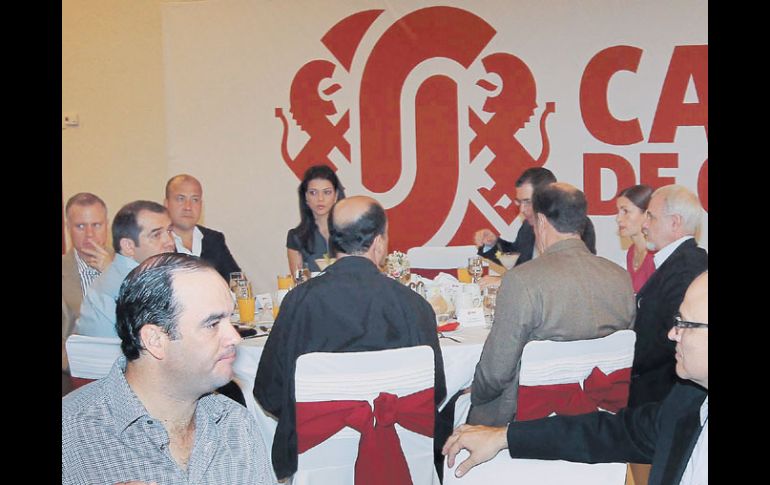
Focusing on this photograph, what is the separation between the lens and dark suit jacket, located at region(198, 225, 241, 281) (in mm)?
5227

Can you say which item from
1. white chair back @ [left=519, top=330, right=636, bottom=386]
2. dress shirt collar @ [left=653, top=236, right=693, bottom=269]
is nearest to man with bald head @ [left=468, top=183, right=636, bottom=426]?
white chair back @ [left=519, top=330, right=636, bottom=386]

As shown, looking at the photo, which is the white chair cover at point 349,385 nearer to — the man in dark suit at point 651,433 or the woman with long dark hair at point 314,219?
the man in dark suit at point 651,433

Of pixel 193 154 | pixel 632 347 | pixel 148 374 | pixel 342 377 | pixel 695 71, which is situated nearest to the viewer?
pixel 148 374

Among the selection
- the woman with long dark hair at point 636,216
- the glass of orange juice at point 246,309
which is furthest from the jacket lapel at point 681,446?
the woman with long dark hair at point 636,216

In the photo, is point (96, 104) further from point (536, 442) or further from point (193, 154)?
point (536, 442)

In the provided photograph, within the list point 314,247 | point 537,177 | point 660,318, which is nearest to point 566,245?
point 660,318

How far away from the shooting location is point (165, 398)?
6.23ft

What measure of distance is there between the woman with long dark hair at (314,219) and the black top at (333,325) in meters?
2.35

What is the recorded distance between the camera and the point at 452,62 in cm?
698

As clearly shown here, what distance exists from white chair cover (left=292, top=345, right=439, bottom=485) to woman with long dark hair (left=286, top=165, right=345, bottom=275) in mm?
2626

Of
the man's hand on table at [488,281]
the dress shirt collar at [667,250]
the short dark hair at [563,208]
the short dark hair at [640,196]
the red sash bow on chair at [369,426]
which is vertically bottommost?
the red sash bow on chair at [369,426]

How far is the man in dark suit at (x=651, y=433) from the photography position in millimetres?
1981
